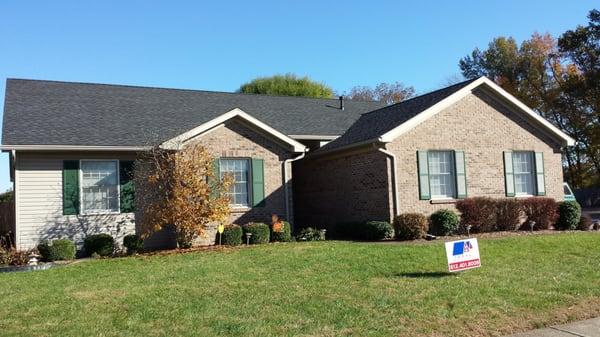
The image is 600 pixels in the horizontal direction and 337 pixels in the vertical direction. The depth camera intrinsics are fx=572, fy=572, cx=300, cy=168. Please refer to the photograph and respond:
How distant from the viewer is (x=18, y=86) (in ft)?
65.4

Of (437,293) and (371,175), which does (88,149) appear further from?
(437,293)

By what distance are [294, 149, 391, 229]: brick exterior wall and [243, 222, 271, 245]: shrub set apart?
346cm

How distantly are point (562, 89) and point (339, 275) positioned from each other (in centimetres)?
3772

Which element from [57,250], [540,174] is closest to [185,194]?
[57,250]

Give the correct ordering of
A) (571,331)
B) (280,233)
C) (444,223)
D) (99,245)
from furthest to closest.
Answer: (444,223)
(280,233)
(99,245)
(571,331)

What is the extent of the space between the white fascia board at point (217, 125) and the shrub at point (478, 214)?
547 centimetres

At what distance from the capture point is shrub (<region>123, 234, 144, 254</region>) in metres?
15.9

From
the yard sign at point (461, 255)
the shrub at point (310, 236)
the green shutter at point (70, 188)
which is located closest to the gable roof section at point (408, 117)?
the shrub at point (310, 236)

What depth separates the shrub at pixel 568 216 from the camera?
19094 mm

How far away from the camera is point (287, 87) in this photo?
49344mm

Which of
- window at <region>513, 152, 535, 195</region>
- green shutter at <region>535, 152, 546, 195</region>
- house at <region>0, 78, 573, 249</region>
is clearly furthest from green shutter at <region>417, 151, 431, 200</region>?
green shutter at <region>535, 152, 546, 195</region>

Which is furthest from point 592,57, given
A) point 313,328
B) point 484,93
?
point 313,328

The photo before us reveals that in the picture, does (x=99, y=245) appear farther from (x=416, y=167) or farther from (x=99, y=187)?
(x=416, y=167)

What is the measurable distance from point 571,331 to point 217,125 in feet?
40.9
